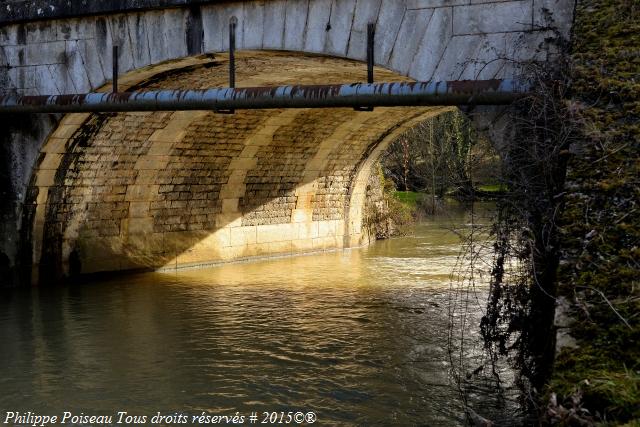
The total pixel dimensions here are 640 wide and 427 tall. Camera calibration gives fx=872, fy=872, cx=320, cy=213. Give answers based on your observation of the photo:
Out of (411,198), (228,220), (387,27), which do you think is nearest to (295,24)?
(387,27)

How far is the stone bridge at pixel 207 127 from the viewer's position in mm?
6449

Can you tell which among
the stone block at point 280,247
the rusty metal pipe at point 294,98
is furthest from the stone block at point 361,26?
the stone block at point 280,247

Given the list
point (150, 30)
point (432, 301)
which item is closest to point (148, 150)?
point (150, 30)

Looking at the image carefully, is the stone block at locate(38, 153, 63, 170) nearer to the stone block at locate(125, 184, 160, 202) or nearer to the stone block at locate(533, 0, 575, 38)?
the stone block at locate(125, 184, 160, 202)

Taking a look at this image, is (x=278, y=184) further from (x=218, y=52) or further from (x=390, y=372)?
(x=390, y=372)

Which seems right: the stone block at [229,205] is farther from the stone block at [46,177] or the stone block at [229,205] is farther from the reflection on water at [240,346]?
the stone block at [46,177]

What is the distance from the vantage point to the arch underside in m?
9.36

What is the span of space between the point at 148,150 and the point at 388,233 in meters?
6.68

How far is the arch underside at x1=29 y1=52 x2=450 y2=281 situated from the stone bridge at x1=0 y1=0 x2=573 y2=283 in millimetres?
22

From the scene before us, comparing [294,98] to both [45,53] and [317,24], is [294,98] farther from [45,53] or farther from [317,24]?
[45,53]

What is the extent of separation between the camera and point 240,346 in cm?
711

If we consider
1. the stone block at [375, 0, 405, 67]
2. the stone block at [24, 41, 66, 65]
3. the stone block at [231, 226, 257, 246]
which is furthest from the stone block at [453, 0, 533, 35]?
the stone block at [231, 226, 257, 246]

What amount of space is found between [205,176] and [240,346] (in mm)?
4958

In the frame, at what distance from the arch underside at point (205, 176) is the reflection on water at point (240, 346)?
61 cm
